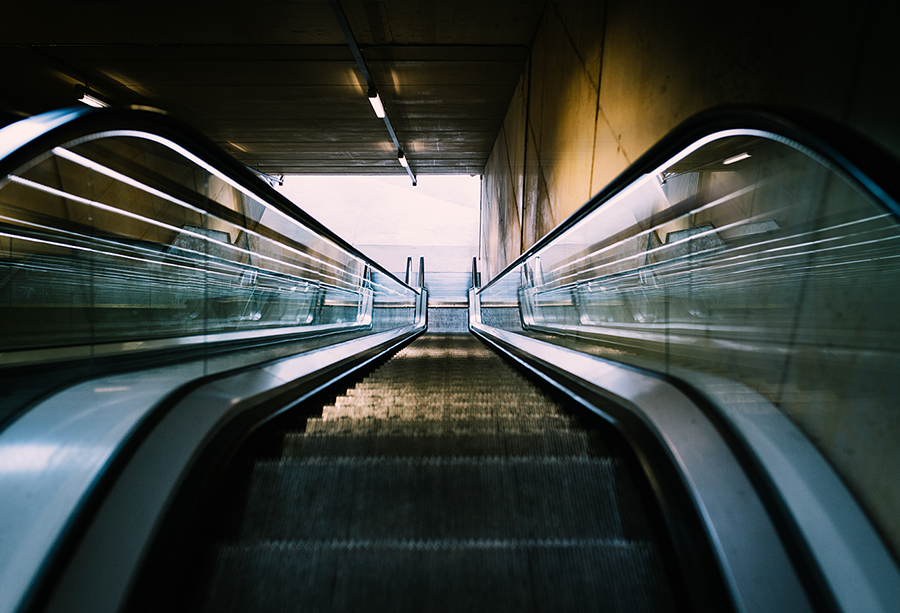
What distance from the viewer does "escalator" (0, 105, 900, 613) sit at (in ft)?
3.52

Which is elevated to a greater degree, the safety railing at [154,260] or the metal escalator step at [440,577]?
the safety railing at [154,260]

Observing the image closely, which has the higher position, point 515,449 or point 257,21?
point 257,21

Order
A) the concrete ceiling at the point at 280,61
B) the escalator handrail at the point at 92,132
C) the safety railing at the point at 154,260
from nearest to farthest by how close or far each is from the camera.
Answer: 1. the escalator handrail at the point at 92,132
2. the safety railing at the point at 154,260
3. the concrete ceiling at the point at 280,61

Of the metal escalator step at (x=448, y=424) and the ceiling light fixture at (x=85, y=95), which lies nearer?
the metal escalator step at (x=448, y=424)

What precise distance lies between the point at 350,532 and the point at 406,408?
2.78ft

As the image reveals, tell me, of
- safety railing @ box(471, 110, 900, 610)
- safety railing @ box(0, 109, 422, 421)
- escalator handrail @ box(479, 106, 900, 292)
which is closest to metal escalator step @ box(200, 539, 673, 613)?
safety railing @ box(471, 110, 900, 610)

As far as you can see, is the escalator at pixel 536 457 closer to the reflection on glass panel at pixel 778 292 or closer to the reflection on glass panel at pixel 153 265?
the reflection on glass panel at pixel 778 292

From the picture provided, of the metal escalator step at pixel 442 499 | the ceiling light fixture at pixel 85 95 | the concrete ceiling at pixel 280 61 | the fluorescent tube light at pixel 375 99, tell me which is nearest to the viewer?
the metal escalator step at pixel 442 499

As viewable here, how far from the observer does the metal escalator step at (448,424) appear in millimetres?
1770

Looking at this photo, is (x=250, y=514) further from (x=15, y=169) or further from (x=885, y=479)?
(x=885, y=479)

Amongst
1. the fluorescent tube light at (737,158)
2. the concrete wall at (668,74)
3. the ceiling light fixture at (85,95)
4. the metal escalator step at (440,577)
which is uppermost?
the ceiling light fixture at (85,95)

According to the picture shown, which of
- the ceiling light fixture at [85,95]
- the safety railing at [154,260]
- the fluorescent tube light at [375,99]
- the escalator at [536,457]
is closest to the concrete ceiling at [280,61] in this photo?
the ceiling light fixture at [85,95]

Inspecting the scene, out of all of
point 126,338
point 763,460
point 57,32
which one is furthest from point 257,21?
point 763,460

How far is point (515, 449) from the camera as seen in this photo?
163cm
